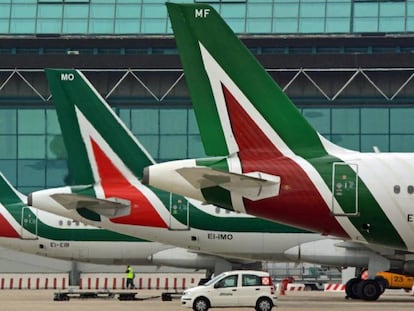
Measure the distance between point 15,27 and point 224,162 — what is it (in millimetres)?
56480

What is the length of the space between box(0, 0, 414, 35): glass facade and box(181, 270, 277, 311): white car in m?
47.2

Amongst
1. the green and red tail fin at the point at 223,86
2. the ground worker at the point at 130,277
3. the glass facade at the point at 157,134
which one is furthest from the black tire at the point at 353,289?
the glass facade at the point at 157,134

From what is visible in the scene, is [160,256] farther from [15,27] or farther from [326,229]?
[15,27]

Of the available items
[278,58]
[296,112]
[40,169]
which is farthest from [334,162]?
[40,169]

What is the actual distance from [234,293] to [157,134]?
1894 inches

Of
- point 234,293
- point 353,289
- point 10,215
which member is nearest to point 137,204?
point 353,289

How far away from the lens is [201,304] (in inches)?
1655

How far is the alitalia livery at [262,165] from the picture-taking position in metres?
35.7

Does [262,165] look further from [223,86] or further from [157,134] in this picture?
[157,134]

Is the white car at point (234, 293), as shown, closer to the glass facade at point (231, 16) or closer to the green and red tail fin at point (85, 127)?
the green and red tail fin at point (85, 127)

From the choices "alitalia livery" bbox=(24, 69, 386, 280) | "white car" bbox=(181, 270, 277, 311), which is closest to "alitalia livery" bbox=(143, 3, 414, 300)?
"white car" bbox=(181, 270, 277, 311)

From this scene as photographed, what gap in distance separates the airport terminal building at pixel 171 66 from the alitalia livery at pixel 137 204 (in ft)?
116

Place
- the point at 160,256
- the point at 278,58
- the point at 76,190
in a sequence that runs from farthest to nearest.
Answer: the point at 278,58 → the point at 160,256 → the point at 76,190

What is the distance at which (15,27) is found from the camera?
295ft
